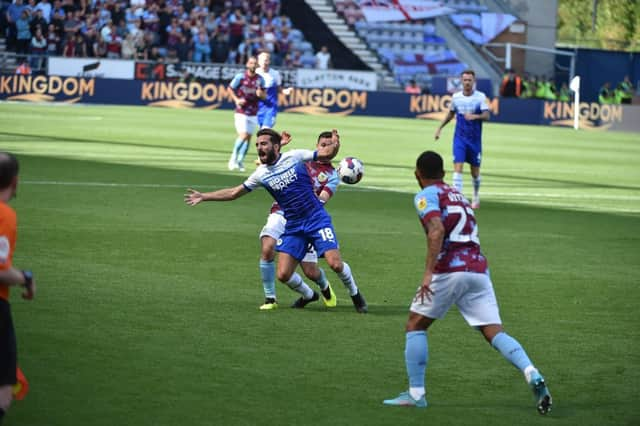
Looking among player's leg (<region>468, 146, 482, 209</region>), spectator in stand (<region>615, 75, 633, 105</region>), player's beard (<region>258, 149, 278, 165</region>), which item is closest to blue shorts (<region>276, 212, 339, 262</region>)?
player's beard (<region>258, 149, 278, 165</region>)

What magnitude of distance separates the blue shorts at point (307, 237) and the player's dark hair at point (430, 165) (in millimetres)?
3274

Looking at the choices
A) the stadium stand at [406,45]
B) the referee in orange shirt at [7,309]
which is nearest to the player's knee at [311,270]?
the referee in orange shirt at [7,309]

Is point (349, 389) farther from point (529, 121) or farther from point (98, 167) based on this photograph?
point (529, 121)

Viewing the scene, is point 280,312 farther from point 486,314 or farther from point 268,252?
point 486,314

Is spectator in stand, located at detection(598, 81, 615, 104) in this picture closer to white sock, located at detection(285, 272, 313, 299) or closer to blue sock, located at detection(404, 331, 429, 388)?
white sock, located at detection(285, 272, 313, 299)

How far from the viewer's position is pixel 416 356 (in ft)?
A: 26.1

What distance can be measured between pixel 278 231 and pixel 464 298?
361 cm

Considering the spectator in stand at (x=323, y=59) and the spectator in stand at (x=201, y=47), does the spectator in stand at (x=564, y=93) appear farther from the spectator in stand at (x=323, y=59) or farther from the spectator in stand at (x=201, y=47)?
the spectator in stand at (x=201, y=47)

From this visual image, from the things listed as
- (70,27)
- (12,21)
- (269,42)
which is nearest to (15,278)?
(12,21)

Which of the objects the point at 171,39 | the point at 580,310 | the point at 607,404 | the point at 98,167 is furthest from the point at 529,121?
the point at 607,404

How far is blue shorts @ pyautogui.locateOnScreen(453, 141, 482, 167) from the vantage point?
69.9ft

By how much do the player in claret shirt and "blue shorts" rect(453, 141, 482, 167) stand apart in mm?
13342

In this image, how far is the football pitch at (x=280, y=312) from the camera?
8.09m

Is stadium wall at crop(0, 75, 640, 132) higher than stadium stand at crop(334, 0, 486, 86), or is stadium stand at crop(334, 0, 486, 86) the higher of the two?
stadium stand at crop(334, 0, 486, 86)
